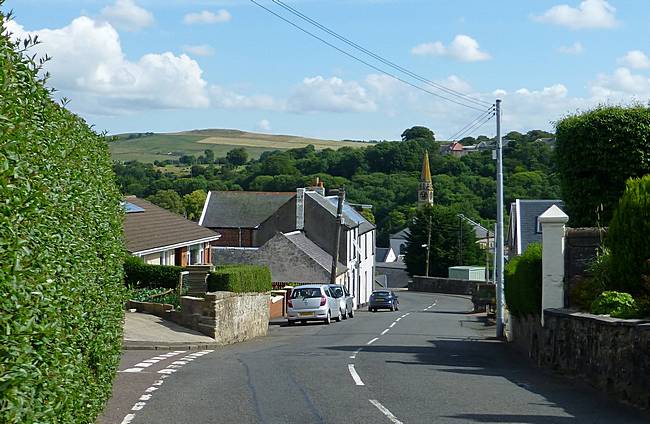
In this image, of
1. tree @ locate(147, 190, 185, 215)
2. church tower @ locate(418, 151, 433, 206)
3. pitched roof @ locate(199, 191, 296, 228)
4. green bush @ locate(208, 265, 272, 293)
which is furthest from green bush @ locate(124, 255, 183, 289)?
church tower @ locate(418, 151, 433, 206)

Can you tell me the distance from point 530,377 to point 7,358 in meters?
12.8

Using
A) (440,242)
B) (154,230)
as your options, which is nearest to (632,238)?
(154,230)

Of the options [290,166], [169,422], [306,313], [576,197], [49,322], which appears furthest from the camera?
[290,166]

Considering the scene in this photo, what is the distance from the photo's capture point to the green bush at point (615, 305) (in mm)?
14466

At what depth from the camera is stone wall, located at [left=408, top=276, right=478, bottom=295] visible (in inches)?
3423

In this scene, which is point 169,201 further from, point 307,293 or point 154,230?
point 307,293

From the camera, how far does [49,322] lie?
A: 230 inches

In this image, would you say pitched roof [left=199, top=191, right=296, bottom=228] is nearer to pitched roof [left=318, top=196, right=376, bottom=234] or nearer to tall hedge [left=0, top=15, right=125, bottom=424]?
pitched roof [left=318, top=196, right=376, bottom=234]

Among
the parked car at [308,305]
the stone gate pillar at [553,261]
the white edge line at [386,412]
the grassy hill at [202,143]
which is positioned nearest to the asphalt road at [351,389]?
the white edge line at [386,412]

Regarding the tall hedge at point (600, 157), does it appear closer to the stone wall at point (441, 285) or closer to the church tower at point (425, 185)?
the stone wall at point (441, 285)

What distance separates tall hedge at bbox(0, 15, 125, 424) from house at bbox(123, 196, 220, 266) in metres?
25.5

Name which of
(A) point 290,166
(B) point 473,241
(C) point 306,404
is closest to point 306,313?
(C) point 306,404

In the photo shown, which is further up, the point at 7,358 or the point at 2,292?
the point at 2,292

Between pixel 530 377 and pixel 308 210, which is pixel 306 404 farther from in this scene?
pixel 308 210
